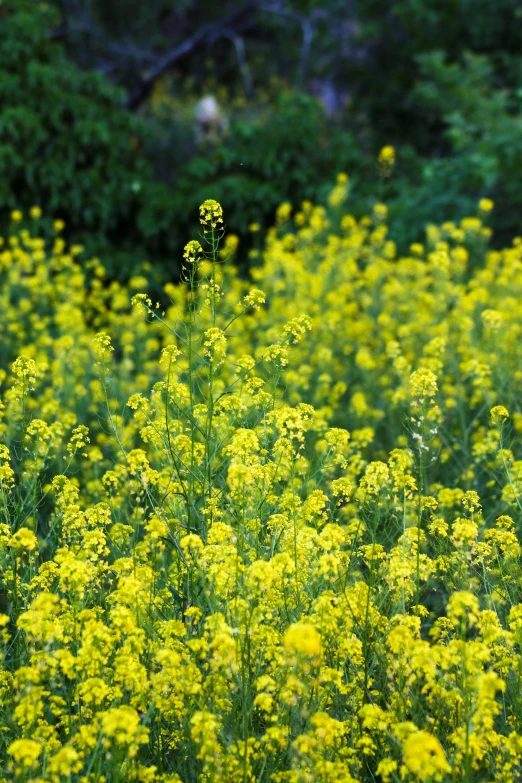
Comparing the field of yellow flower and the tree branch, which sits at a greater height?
the tree branch

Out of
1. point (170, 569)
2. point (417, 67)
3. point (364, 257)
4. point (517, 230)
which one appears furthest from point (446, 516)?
point (417, 67)

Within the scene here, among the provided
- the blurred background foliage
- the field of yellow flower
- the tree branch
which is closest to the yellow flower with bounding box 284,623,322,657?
the field of yellow flower

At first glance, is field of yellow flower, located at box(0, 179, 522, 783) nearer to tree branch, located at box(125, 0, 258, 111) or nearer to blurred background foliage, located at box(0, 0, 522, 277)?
blurred background foliage, located at box(0, 0, 522, 277)

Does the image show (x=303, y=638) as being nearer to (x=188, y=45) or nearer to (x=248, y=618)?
(x=248, y=618)

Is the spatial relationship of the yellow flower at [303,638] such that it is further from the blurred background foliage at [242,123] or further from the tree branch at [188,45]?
the tree branch at [188,45]

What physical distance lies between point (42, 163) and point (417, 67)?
19.8 feet

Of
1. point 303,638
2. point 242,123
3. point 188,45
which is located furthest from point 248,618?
point 188,45

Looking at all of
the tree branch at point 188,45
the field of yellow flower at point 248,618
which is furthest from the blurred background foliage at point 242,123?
the field of yellow flower at point 248,618

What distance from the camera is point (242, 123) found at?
30.8 feet

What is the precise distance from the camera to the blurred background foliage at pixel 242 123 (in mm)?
8609

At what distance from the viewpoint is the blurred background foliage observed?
861 centimetres

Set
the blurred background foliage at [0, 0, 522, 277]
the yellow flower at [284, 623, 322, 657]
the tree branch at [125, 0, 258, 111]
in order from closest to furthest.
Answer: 1. the yellow flower at [284, 623, 322, 657]
2. the blurred background foliage at [0, 0, 522, 277]
3. the tree branch at [125, 0, 258, 111]

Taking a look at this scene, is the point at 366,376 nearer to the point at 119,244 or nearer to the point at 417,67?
the point at 119,244

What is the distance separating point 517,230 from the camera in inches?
344
